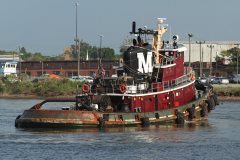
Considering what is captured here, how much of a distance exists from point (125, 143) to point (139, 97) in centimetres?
919

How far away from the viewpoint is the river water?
141 feet

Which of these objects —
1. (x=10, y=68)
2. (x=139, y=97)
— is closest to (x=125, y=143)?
(x=139, y=97)

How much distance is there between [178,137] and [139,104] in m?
6.24

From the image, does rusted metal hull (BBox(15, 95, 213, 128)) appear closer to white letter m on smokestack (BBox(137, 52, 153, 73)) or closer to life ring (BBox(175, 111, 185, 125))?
life ring (BBox(175, 111, 185, 125))

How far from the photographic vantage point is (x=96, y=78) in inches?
2265

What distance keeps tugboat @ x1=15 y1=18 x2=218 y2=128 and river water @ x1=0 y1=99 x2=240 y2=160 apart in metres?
0.76

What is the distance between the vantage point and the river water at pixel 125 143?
4297cm

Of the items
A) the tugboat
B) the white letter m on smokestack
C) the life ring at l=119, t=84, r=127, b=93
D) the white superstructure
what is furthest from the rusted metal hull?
the white superstructure

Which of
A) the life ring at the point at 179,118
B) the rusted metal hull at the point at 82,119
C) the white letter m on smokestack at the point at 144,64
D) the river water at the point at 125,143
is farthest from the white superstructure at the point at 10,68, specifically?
the rusted metal hull at the point at 82,119

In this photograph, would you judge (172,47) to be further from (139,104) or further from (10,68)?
(10,68)

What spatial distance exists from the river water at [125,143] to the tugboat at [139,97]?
0.76m

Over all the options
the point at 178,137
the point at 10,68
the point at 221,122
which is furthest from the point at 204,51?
the point at 178,137

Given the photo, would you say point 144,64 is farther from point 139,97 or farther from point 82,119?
point 82,119

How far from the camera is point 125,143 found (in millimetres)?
47969
